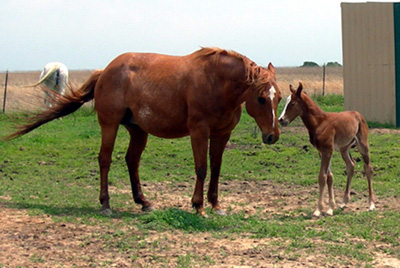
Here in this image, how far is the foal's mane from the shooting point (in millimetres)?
7586

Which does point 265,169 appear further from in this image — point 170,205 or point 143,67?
point 143,67

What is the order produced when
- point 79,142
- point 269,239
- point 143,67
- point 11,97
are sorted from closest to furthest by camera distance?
1. point 269,239
2. point 143,67
3. point 79,142
4. point 11,97

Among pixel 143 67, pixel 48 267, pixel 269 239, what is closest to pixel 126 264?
pixel 48 267

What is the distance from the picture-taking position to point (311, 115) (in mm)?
8688

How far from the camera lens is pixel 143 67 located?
8.55m

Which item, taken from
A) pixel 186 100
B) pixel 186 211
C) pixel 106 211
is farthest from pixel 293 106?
pixel 106 211

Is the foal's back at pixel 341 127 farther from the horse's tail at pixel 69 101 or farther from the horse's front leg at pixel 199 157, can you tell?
the horse's tail at pixel 69 101

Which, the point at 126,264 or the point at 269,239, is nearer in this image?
the point at 126,264

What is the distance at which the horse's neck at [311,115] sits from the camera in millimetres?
8664

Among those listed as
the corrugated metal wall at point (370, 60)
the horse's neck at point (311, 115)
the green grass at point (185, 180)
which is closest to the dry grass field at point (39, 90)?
the green grass at point (185, 180)

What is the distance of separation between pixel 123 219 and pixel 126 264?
1.97m

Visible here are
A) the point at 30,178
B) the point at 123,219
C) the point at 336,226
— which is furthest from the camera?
the point at 30,178

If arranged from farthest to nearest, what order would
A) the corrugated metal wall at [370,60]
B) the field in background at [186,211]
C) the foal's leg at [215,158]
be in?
the corrugated metal wall at [370,60]
the foal's leg at [215,158]
the field in background at [186,211]

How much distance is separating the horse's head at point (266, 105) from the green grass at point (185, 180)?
1027 millimetres
